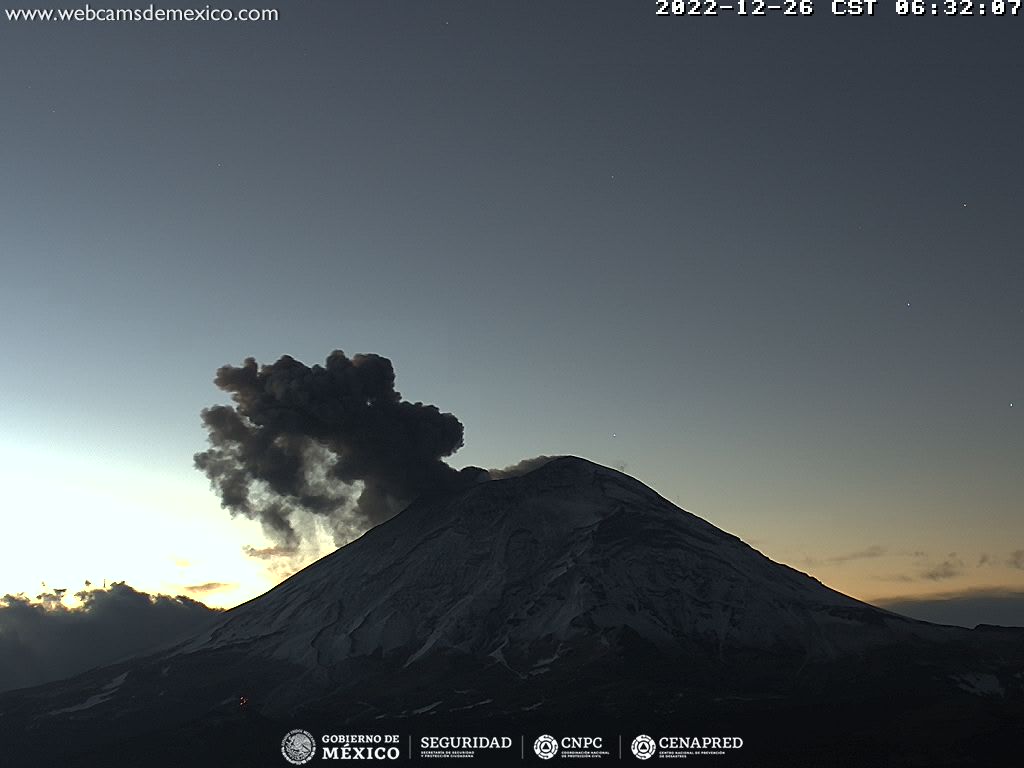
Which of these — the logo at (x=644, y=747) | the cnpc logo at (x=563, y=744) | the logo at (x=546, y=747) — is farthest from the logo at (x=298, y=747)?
the logo at (x=644, y=747)

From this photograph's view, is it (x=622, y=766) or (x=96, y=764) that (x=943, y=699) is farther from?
(x=96, y=764)

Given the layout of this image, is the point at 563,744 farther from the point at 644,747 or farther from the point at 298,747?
the point at 298,747

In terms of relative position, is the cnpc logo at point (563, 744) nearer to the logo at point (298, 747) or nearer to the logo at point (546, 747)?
the logo at point (546, 747)

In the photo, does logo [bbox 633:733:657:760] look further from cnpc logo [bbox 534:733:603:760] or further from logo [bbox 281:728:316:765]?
logo [bbox 281:728:316:765]

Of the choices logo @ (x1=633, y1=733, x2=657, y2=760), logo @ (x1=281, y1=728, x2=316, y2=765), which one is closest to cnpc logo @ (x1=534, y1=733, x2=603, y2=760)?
logo @ (x1=633, y1=733, x2=657, y2=760)

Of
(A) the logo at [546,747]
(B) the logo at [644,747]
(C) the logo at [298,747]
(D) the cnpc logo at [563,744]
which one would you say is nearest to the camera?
(B) the logo at [644,747]

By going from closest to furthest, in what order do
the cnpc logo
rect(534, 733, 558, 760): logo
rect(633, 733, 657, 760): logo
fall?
rect(633, 733, 657, 760): logo < the cnpc logo < rect(534, 733, 558, 760): logo

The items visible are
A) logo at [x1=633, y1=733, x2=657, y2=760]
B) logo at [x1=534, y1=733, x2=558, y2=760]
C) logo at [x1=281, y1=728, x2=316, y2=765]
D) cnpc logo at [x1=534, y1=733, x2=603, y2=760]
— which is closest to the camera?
logo at [x1=633, y1=733, x2=657, y2=760]
